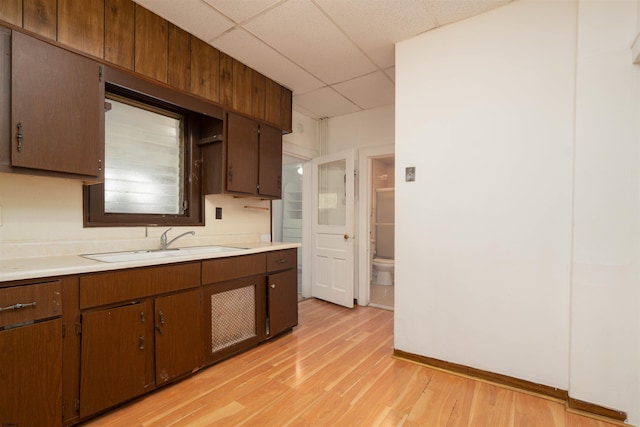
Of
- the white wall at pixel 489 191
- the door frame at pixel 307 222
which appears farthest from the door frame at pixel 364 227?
the white wall at pixel 489 191

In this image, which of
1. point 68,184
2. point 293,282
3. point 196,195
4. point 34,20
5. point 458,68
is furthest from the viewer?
point 293,282

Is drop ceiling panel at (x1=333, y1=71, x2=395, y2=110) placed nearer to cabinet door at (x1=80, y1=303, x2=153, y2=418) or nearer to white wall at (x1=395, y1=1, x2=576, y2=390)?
white wall at (x1=395, y1=1, x2=576, y2=390)

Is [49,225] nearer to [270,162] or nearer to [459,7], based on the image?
[270,162]

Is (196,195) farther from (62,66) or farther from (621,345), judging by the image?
(621,345)

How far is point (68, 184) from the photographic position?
1.94 metres

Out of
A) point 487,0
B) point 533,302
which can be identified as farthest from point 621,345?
point 487,0

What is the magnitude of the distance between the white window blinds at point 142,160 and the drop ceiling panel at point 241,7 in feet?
3.22

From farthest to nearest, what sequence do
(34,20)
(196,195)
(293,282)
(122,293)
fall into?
(293,282) < (196,195) < (122,293) < (34,20)

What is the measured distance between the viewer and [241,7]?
207cm

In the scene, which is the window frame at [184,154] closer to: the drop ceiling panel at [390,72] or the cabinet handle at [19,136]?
the cabinet handle at [19,136]

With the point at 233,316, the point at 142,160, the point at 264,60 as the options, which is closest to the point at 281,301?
the point at 233,316

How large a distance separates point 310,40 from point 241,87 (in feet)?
2.57

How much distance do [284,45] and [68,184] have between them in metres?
1.93

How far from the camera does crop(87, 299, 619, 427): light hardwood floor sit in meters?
1.67
